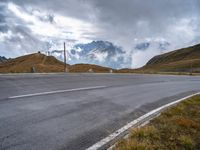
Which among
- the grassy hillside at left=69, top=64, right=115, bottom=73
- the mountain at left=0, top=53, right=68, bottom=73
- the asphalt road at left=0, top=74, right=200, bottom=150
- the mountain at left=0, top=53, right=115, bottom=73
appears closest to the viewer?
the asphalt road at left=0, top=74, right=200, bottom=150

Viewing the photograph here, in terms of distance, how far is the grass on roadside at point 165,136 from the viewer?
14.3 feet

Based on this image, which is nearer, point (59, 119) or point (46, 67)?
point (59, 119)

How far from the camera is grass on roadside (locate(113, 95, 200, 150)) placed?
4.36 meters

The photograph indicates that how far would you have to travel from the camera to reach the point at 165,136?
5043 millimetres

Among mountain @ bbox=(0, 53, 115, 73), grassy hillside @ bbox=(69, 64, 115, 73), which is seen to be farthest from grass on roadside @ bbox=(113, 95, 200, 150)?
grassy hillside @ bbox=(69, 64, 115, 73)

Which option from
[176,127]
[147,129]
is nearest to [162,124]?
[176,127]

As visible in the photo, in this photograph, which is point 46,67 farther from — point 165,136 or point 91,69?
point 165,136

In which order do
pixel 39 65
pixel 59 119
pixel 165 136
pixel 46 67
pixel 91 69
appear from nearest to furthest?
pixel 165 136 < pixel 59 119 < pixel 91 69 < pixel 46 67 < pixel 39 65

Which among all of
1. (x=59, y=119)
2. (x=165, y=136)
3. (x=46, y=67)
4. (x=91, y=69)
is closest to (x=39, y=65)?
(x=46, y=67)

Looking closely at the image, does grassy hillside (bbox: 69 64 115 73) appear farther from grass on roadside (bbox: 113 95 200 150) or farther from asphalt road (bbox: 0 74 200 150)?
grass on roadside (bbox: 113 95 200 150)

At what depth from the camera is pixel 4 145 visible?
13.3ft

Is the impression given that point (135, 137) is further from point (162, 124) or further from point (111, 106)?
point (111, 106)

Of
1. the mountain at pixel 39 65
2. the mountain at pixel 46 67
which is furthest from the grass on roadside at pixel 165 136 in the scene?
the mountain at pixel 39 65

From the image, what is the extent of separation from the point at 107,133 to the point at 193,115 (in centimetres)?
340
